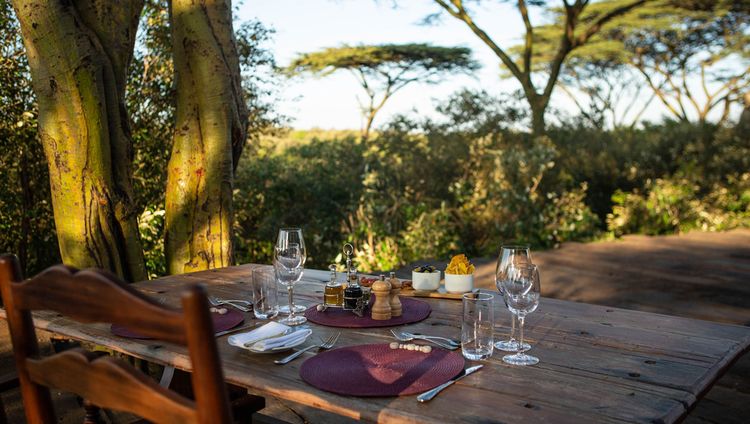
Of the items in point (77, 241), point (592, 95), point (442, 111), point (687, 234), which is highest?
point (592, 95)

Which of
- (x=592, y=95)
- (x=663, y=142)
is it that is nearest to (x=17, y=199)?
(x=663, y=142)

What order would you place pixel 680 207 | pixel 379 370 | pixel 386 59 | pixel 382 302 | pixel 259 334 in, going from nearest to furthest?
pixel 379 370, pixel 259 334, pixel 382 302, pixel 680 207, pixel 386 59

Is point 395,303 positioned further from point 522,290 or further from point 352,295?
point 522,290

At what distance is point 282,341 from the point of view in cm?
156

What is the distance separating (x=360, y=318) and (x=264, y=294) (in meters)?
0.29

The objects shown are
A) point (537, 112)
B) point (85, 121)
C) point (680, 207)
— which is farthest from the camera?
point (537, 112)

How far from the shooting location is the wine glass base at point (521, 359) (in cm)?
146

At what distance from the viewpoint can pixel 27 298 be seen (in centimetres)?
108

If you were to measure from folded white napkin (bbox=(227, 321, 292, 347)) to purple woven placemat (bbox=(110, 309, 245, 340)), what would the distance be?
133 mm

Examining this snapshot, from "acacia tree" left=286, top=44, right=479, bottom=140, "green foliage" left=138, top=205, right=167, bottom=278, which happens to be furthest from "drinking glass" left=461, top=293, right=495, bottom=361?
"acacia tree" left=286, top=44, right=479, bottom=140

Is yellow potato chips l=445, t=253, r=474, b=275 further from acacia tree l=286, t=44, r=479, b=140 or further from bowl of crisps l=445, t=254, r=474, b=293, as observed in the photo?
acacia tree l=286, t=44, r=479, b=140

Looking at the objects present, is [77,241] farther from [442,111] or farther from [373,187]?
[442,111]

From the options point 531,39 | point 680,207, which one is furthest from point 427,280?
point 531,39

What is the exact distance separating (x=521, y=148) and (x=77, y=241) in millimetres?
Answer: 5986
